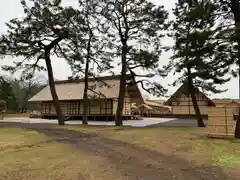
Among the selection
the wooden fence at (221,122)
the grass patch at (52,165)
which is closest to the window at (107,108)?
the wooden fence at (221,122)

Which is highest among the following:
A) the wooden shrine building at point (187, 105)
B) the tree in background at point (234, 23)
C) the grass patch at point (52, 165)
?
the tree in background at point (234, 23)

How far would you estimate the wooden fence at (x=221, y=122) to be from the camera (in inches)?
446

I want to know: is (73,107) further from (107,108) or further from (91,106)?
(107,108)

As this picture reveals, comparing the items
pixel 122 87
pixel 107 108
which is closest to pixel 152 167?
pixel 122 87

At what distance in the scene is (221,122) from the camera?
11.5 meters

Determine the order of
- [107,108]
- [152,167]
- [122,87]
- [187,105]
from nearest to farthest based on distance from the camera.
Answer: [152,167]
[122,87]
[107,108]
[187,105]

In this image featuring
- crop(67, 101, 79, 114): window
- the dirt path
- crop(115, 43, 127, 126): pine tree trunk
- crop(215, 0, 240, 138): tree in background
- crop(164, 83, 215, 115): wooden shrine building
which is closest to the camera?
the dirt path

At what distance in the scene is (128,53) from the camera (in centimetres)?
1759

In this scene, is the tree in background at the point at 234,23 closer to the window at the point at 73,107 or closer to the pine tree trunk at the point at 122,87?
the pine tree trunk at the point at 122,87

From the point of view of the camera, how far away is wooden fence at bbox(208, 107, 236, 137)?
1133 cm

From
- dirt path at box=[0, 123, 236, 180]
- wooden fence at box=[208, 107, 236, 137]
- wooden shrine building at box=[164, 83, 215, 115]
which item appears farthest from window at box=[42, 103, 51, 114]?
dirt path at box=[0, 123, 236, 180]

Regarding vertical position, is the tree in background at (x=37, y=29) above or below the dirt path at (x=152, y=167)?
above

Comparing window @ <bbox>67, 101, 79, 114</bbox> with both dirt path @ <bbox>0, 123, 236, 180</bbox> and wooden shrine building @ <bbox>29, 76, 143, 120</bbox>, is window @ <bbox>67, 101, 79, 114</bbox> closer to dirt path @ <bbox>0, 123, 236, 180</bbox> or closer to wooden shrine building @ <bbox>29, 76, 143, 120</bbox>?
wooden shrine building @ <bbox>29, 76, 143, 120</bbox>

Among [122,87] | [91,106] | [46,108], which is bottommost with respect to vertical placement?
[46,108]
